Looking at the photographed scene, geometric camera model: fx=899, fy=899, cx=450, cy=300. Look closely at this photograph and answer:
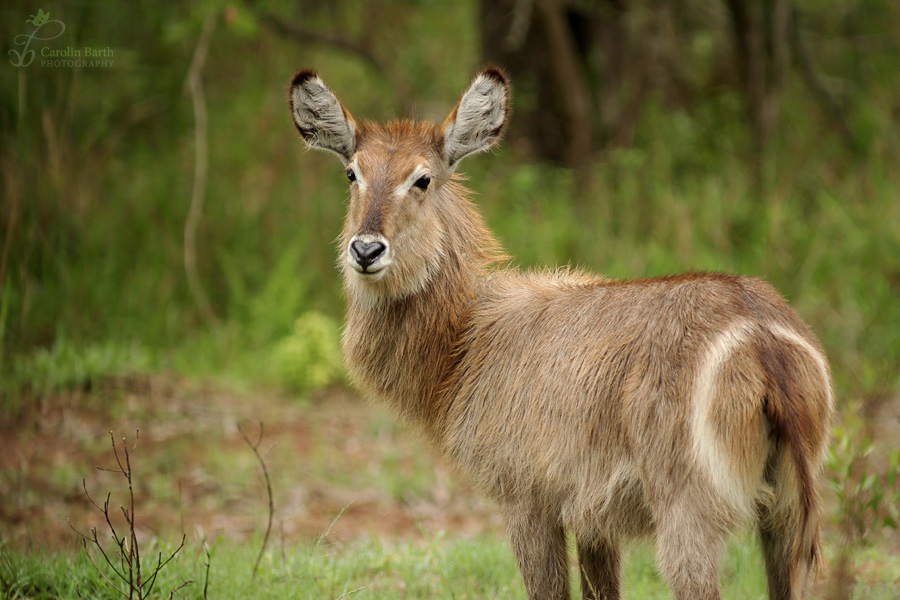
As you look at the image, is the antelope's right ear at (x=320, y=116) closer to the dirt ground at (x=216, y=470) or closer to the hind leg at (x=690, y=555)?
the dirt ground at (x=216, y=470)

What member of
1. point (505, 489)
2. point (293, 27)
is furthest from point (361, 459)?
point (293, 27)

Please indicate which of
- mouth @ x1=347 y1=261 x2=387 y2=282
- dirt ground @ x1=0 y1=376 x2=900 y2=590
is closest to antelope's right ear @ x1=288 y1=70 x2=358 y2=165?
mouth @ x1=347 y1=261 x2=387 y2=282

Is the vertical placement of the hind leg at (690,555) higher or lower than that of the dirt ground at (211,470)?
higher

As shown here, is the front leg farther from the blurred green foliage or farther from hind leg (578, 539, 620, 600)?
the blurred green foliage

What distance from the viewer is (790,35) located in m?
9.50

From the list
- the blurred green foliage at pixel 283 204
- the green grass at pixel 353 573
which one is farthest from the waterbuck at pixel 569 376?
the blurred green foliage at pixel 283 204

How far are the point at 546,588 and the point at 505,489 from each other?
1.33ft

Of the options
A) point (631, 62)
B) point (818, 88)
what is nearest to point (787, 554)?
point (818, 88)

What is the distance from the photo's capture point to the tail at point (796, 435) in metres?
2.82

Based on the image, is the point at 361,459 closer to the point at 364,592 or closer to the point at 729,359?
the point at 364,592

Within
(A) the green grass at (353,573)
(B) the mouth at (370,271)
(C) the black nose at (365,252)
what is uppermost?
(C) the black nose at (365,252)

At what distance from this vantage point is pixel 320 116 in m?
4.29

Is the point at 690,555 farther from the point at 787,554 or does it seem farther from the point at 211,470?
the point at 211,470

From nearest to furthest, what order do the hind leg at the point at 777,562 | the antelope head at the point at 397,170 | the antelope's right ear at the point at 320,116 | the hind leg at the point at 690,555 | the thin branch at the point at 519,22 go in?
1. the hind leg at the point at 690,555
2. the hind leg at the point at 777,562
3. the antelope head at the point at 397,170
4. the antelope's right ear at the point at 320,116
5. the thin branch at the point at 519,22
